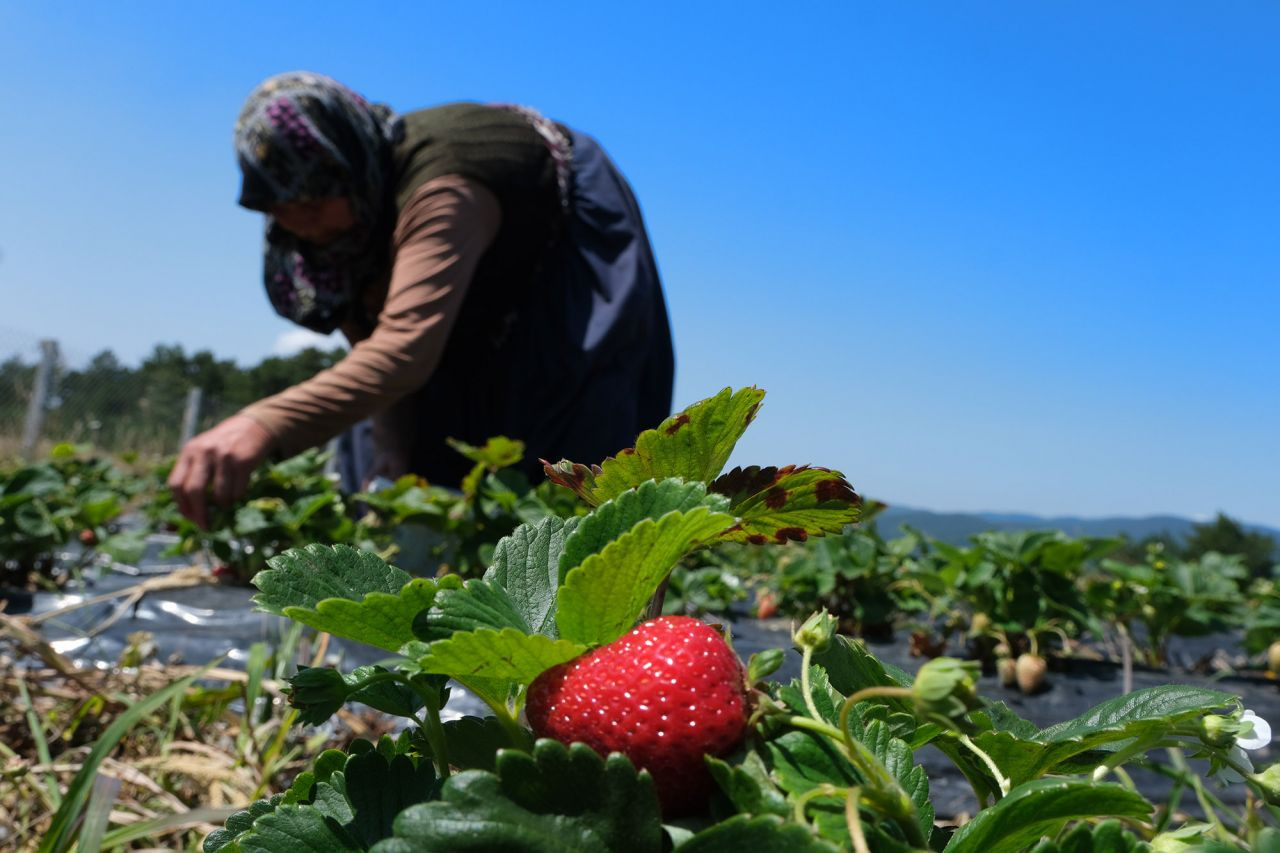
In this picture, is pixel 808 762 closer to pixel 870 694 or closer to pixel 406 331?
pixel 870 694

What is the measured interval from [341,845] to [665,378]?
2.98 metres

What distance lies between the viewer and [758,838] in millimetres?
238

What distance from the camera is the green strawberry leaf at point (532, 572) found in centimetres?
34

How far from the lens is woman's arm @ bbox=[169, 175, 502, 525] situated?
97.7 inches

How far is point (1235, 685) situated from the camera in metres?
2.38

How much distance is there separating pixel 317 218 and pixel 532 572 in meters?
2.68

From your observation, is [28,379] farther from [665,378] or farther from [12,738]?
[12,738]

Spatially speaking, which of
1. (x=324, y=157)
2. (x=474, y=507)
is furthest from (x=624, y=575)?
(x=324, y=157)

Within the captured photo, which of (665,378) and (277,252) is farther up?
(277,252)

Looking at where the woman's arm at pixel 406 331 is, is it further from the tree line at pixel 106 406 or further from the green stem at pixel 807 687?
the tree line at pixel 106 406

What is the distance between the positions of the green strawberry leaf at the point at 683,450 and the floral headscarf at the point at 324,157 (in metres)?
2.45

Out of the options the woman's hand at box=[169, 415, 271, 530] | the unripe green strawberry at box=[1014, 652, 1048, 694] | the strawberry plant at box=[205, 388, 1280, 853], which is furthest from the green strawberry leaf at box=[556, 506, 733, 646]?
the woman's hand at box=[169, 415, 271, 530]

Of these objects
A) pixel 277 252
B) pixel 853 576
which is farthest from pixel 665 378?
pixel 277 252

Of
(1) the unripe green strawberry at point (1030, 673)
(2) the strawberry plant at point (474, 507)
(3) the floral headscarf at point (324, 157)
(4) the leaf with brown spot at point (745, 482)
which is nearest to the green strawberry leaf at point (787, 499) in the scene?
(4) the leaf with brown spot at point (745, 482)
